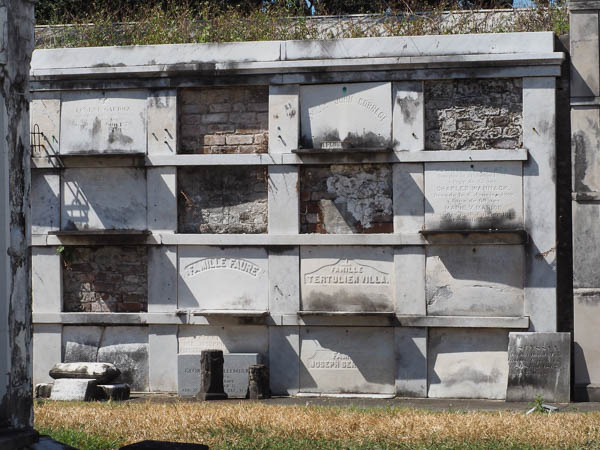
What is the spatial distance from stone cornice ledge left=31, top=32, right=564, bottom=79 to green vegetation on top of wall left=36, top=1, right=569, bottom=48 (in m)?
0.74

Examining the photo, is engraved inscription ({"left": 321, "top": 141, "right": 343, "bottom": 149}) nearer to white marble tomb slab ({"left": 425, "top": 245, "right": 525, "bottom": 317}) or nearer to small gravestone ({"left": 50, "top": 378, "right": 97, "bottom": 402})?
white marble tomb slab ({"left": 425, "top": 245, "right": 525, "bottom": 317})

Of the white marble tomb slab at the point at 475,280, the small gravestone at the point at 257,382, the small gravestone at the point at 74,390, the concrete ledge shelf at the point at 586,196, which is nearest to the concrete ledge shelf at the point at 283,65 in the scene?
the concrete ledge shelf at the point at 586,196

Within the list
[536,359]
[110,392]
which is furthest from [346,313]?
[110,392]

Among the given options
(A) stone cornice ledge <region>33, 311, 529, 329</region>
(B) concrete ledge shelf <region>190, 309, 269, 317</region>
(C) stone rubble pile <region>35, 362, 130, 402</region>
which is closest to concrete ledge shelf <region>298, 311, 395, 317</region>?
(A) stone cornice ledge <region>33, 311, 529, 329</region>

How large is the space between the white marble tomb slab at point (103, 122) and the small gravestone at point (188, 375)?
2540 millimetres

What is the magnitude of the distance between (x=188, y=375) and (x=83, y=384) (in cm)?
121

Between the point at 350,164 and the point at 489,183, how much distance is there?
1594 millimetres

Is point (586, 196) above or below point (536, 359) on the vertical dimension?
above

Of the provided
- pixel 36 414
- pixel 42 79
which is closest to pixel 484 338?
pixel 36 414

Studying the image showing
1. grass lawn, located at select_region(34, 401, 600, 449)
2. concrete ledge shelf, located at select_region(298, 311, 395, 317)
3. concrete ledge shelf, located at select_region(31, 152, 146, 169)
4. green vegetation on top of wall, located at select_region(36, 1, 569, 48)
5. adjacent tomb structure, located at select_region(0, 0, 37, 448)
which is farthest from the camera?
green vegetation on top of wall, located at select_region(36, 1, 569, 48)

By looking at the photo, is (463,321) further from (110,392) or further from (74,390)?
(74,390)

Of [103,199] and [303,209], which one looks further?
[103,199]

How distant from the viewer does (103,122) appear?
12344 millimetres

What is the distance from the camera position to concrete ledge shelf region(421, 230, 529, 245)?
1131 cm
